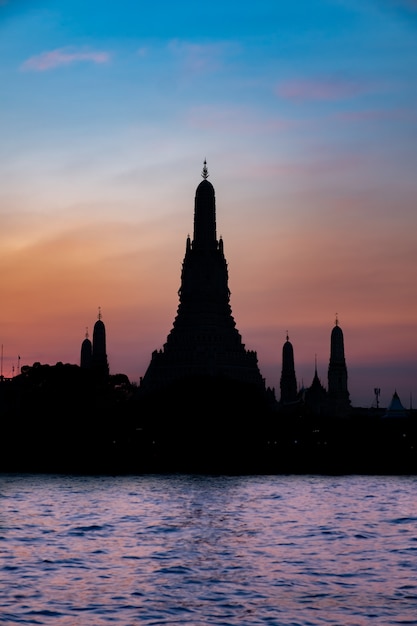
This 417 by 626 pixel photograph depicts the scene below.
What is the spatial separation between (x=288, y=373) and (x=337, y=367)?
1950 cm

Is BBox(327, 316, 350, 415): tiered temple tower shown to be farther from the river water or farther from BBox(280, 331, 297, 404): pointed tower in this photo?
the river water

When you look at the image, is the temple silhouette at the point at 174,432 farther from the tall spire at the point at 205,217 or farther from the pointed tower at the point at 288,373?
the pointed tower at the point at 288,373

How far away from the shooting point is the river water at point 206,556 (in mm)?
30547

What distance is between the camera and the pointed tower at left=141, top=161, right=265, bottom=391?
154 meters

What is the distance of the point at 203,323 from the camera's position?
155 m

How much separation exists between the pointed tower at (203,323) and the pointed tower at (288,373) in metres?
34.5

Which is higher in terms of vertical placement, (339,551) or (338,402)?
(338,402)

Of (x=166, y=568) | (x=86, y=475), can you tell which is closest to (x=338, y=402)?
(x=86, y=475)

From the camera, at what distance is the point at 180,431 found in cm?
11169

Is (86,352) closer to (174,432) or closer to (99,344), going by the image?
(99,344)

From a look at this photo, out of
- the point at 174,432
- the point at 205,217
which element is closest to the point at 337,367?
the point at 205,217

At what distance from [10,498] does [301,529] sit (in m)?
22.7

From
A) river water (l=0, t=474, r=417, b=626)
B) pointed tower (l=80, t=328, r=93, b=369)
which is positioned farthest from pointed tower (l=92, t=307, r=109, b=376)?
river water (l=0, t=474, r=417, b=626)

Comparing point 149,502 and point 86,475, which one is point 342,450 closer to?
point 86,475
